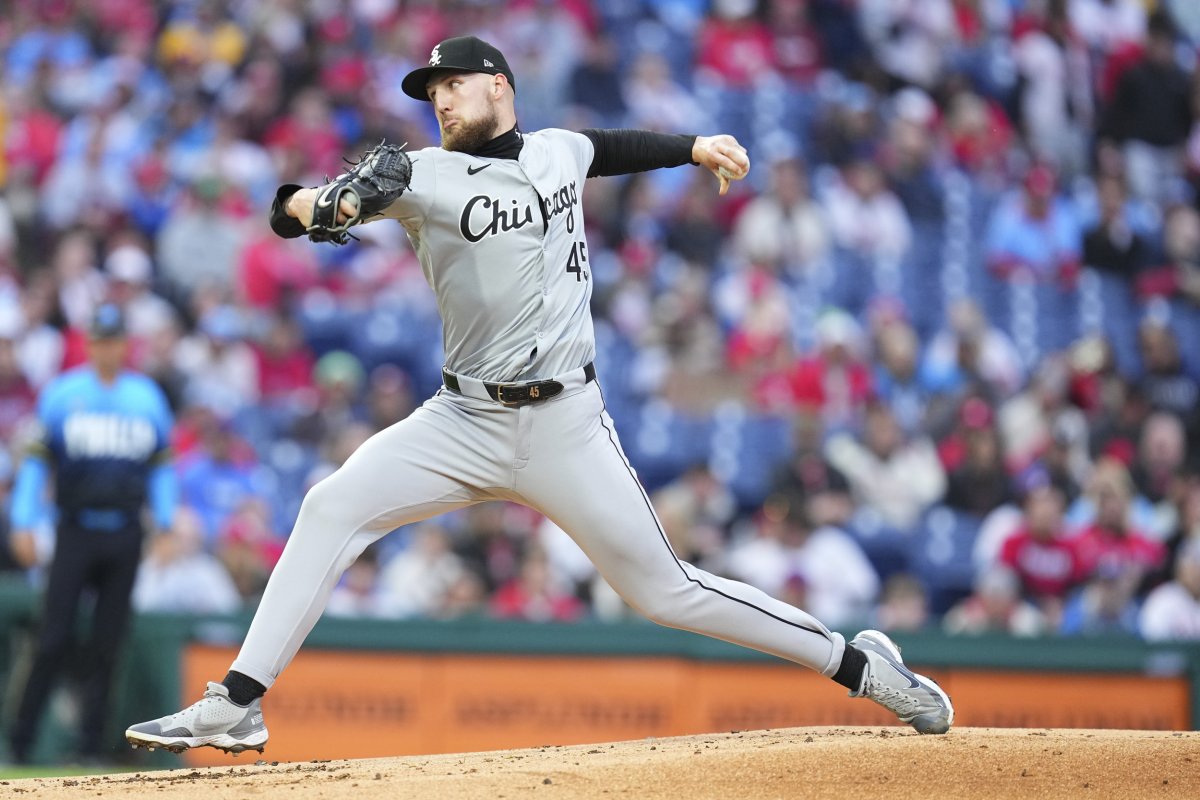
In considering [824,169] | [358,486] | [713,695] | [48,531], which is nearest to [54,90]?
[48,531]

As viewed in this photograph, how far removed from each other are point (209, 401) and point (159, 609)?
2.40 meters

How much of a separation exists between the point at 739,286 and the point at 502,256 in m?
7.82

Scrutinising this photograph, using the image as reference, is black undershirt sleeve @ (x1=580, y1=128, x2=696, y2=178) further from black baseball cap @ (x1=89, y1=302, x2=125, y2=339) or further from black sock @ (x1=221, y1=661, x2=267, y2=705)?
black baseball cap @ (x1=89, y1=302, x2=125, y2=339)

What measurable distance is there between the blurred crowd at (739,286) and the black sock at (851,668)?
11.6ft

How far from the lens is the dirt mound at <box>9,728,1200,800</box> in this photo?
4.63 m

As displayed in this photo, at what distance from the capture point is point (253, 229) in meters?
12.2

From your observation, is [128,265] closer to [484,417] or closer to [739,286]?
[739,286]

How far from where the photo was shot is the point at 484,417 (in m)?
4.72

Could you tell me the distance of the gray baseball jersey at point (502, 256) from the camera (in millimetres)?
4566

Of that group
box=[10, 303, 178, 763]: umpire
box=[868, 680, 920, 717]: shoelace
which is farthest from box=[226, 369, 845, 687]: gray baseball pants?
box=[10, 303, 178, 763]: umpire

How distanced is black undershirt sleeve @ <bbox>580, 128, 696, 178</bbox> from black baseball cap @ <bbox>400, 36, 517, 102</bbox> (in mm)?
444

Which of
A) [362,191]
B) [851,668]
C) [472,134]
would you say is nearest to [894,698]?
[851,668]

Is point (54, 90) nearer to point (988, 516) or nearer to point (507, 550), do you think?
point (507, 550)

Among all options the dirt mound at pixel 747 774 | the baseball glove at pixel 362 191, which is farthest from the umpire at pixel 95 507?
the baseball glove at pixel 362 191
